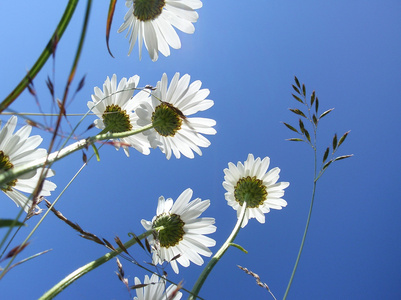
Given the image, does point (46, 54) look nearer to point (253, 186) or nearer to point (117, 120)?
point (117, 120)

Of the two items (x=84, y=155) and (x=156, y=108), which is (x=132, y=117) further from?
(x=84, y=155)

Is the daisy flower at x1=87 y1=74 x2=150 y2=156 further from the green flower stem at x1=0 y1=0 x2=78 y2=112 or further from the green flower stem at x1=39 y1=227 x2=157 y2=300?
the green flower stem at x1=0 y1=0 x2=78 y2=112

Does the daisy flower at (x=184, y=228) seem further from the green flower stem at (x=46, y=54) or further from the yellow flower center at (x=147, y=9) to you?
the green flower stem at (x=46, y=54)

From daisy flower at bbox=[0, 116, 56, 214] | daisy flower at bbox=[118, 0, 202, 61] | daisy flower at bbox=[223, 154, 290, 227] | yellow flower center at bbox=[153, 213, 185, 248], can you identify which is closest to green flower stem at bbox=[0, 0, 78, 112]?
daisy flower at bbox=[0, 116, 56, 214]

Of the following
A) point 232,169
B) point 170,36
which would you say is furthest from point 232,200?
point 170,36

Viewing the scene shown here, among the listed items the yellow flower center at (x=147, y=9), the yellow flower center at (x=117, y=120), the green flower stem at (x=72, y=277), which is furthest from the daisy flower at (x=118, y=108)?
the green flower stem at (x=72, y=277)

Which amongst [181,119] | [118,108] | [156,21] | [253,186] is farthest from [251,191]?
[156,21]
